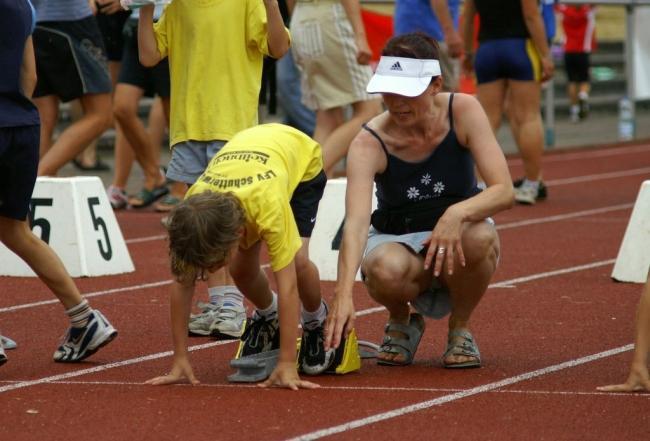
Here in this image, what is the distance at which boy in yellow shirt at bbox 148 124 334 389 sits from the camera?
5.21 m

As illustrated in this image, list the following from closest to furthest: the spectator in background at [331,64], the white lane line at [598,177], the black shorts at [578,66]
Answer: the spectator in background at [331,64]
the white lane line at [598,177]
the black shorts at [578,66]

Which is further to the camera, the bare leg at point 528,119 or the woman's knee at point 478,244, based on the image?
the bare leg at point 528,119

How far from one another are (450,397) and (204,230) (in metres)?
1.07

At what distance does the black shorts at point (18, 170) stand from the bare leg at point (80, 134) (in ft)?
12.8

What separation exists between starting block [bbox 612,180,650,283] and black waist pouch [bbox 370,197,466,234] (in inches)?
89.4

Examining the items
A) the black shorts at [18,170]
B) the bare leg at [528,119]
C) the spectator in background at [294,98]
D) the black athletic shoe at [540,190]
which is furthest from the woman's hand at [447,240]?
the black athletic shoe at [540,190]

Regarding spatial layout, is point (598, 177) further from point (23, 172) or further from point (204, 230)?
point (204, 230)

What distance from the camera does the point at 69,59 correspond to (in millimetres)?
9898

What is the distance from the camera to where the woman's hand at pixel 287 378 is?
559 centimetres

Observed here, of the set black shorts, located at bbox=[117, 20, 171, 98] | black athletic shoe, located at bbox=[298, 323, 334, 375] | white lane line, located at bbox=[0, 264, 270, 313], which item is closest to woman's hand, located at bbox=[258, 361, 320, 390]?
black athletic shoe, located at bbox=[298, 323, 334, 375]

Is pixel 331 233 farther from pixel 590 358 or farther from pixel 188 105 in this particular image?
pixel 590 358

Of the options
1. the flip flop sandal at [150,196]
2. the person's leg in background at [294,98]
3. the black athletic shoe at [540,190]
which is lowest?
the black athletic shoe at [540,190]

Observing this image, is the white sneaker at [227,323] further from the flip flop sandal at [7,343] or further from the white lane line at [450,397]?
the white lane line at [450,397]

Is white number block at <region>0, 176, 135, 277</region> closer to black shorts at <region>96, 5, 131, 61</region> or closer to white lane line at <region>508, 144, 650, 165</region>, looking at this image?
black shorts at <region>96, 5, 131, 61</region>
